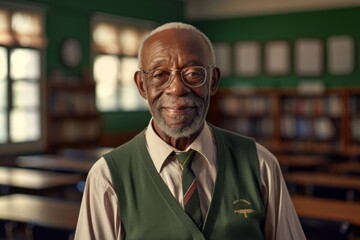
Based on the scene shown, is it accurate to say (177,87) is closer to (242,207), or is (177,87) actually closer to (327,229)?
(242,207)

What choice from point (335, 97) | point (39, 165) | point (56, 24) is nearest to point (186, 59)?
point (39, 165)

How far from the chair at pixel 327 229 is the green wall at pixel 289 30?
7565mm

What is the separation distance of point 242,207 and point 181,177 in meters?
0.16

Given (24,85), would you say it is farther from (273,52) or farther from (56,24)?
(273,52)

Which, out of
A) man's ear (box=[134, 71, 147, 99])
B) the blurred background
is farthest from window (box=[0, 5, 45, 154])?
man's ear (box=[134, 71, 147, 99])

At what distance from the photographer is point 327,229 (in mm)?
3025

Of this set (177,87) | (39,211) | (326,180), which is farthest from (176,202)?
(326,180)

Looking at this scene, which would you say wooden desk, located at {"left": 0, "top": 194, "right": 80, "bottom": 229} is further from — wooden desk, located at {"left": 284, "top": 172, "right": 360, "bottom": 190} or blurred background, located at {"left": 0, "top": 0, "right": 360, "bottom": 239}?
wooden desk, located at {"left": 284, "top": 172, "right": 360, "bottom": 190}

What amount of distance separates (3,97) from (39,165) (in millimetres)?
1936

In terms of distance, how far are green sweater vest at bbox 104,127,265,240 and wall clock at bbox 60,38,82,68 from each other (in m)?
7.71

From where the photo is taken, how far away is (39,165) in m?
6.29

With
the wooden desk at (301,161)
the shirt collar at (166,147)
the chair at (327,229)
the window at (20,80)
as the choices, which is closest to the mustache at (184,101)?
the shirt collar at (166,147)

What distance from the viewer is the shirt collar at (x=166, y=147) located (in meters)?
1.40

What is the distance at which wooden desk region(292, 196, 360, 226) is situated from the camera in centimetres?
346
